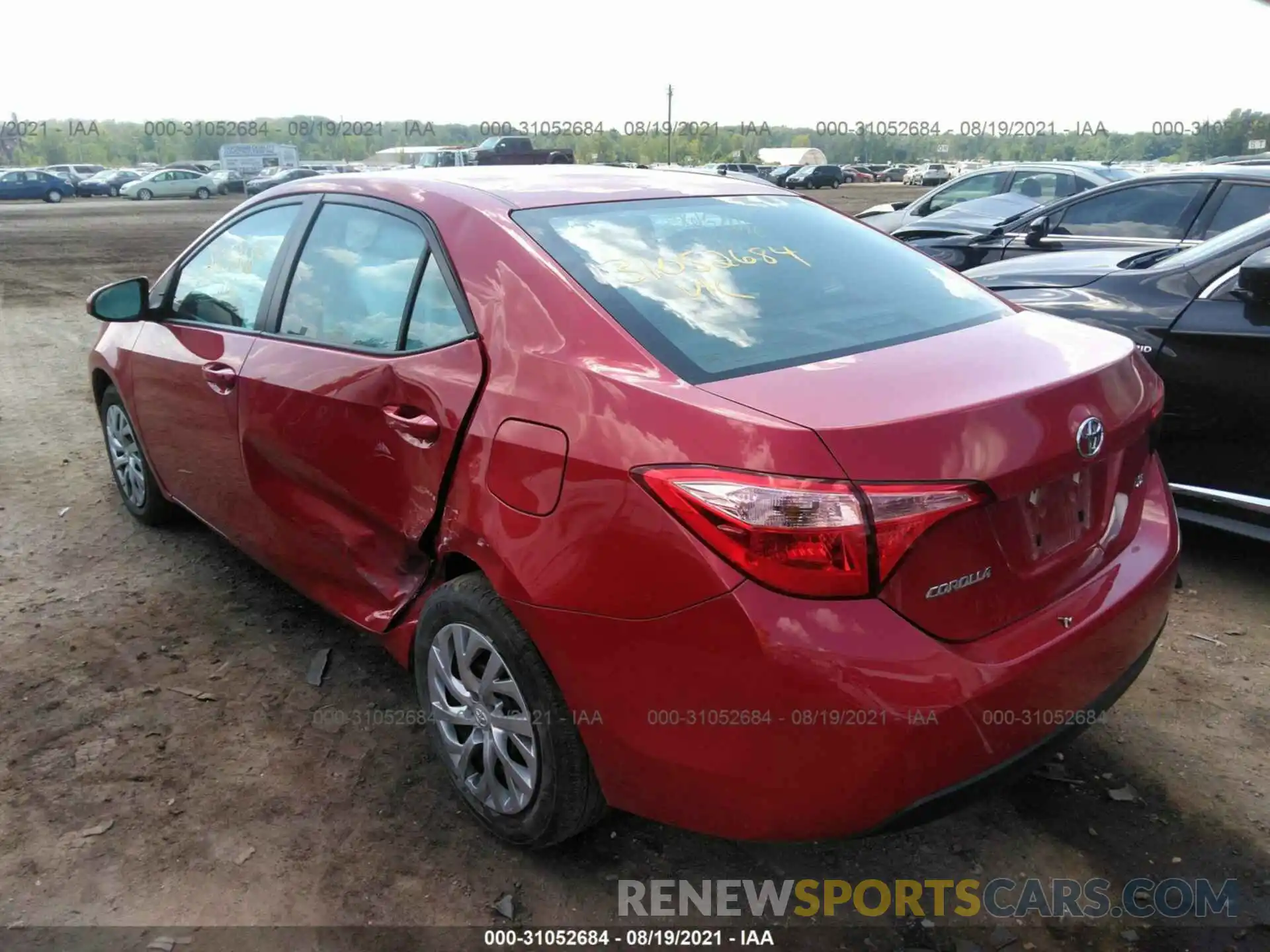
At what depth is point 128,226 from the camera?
25.3m

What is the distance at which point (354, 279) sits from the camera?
2955 mm

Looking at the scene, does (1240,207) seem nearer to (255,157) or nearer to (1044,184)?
(1044,184)

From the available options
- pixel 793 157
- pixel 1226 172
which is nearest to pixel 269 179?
pixel 1226 172

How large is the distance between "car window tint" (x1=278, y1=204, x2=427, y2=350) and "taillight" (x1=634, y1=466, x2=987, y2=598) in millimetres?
1272

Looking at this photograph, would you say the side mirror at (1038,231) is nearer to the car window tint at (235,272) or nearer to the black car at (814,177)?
the car window tint at (235,272)

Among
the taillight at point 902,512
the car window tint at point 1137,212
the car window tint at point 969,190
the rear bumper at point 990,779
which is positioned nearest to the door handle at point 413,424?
the taillight at point 902,512

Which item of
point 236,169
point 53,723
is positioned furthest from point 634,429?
point 236,169

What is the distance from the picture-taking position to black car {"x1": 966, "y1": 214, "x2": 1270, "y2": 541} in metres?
3.53

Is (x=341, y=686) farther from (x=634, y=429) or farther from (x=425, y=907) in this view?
(x=634, y=429)

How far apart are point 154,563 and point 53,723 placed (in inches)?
49.9

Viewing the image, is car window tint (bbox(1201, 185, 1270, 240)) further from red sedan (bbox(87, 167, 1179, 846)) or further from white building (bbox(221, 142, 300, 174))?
white building (bbox(221, 142, 300, 174))

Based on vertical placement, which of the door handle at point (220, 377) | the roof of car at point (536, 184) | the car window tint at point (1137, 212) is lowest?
the door handle at point (220, 377)

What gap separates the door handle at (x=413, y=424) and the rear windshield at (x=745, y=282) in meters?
0.51

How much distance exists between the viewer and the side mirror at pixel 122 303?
387 cm
